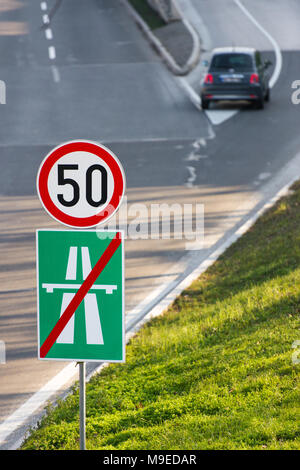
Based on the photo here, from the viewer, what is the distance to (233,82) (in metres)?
22.8

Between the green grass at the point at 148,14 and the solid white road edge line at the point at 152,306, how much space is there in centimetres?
2080

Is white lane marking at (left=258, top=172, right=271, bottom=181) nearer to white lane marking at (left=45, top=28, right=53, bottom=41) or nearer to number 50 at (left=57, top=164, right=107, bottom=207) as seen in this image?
number 50 at (left=57, top=164, right=107, bottom=207)

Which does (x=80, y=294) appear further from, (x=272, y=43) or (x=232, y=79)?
(x=272, y=43)

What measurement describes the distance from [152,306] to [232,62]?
14.7 m

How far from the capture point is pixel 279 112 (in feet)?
73.9

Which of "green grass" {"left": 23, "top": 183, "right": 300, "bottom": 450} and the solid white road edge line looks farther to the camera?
the solid white road edge line

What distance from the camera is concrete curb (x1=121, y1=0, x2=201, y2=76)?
92.1 feet

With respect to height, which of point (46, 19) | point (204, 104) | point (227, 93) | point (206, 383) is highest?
point (206, 383)

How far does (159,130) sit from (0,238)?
875cm

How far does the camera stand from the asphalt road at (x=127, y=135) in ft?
36.7

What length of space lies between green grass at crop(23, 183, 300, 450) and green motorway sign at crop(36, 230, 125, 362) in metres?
1.13

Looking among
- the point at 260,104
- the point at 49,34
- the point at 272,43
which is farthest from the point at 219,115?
the point at 49,34

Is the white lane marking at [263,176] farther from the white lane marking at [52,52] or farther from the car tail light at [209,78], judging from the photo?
the white lane marking at [52,52]

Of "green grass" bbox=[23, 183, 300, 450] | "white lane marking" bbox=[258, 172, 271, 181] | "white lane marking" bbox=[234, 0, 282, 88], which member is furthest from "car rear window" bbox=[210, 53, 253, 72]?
"green grass" bbox=[23, 183, 300, 450]
